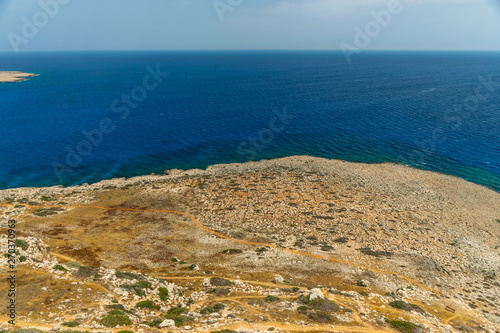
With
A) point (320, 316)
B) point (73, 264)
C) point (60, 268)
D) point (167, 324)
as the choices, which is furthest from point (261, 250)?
point (60, 268)

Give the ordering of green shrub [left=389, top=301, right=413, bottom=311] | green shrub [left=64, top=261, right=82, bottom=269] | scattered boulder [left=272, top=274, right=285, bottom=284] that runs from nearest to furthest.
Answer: green shrub [left=389, top=301, right=413, bottom=311], green shrub [left=64, top=261, right=82, bottom=269], scattered boulder [left=272, top=274, right=285, bottom=284]

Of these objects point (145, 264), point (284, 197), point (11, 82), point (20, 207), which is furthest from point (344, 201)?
point (11, 82)

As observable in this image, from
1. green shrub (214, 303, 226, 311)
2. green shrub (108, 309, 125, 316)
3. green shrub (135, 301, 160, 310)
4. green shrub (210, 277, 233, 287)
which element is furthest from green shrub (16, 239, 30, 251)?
green shrub (214, 303, 226, 311)

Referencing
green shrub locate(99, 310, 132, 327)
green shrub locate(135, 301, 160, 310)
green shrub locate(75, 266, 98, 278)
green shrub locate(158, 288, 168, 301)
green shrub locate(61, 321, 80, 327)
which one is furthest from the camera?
green shrub locate(75, 266, 98, 278)

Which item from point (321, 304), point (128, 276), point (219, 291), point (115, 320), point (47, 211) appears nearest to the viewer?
point (115, 320)

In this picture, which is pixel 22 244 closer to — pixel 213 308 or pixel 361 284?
pixel 213 308

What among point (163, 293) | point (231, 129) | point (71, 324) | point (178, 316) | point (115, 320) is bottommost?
point (163, 293)

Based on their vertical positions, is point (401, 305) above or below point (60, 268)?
below

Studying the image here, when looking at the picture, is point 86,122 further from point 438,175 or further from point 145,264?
point 438,175

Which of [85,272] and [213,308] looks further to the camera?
[85,272]

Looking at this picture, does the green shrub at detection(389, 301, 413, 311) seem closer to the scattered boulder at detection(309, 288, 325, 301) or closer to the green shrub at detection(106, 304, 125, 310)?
the scattered boulder at detection(309, 288, 325, 301)
